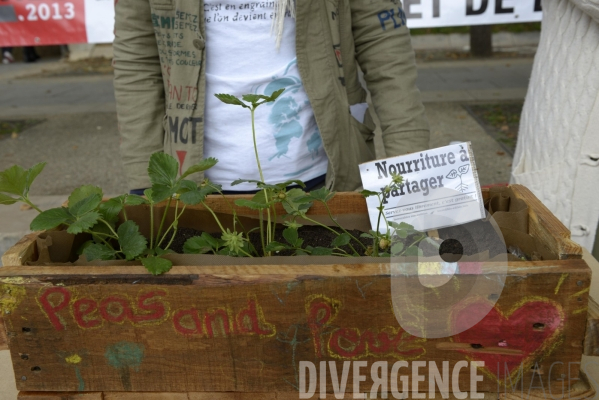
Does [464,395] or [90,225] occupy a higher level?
[90,225]

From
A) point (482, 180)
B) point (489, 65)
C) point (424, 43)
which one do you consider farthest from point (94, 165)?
point (424, 43)

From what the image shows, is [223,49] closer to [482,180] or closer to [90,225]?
[90,225]

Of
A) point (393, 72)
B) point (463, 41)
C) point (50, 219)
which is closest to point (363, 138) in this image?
point (393, 72)

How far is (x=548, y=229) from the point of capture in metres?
1.10

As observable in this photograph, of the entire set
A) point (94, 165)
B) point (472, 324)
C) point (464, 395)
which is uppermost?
point (472, 324)

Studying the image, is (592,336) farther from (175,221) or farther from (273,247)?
(175,221)

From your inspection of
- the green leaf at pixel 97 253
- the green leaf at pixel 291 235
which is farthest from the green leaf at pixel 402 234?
the green leaf at pixel 97 253

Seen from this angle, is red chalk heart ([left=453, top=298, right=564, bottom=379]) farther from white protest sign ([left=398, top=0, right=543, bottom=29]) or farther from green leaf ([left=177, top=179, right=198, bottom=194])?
white protest sign ([left=398, top=0, right=543, bottom=29])

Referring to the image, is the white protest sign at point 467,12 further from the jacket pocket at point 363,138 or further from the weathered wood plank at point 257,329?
the weathered wood plank at point 257,329

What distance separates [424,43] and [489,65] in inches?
134

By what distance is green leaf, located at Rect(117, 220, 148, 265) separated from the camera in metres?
1.10

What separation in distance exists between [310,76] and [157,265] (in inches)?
30.7

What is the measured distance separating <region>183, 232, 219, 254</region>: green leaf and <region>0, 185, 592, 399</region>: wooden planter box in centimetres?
13

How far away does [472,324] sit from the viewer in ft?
3.16
